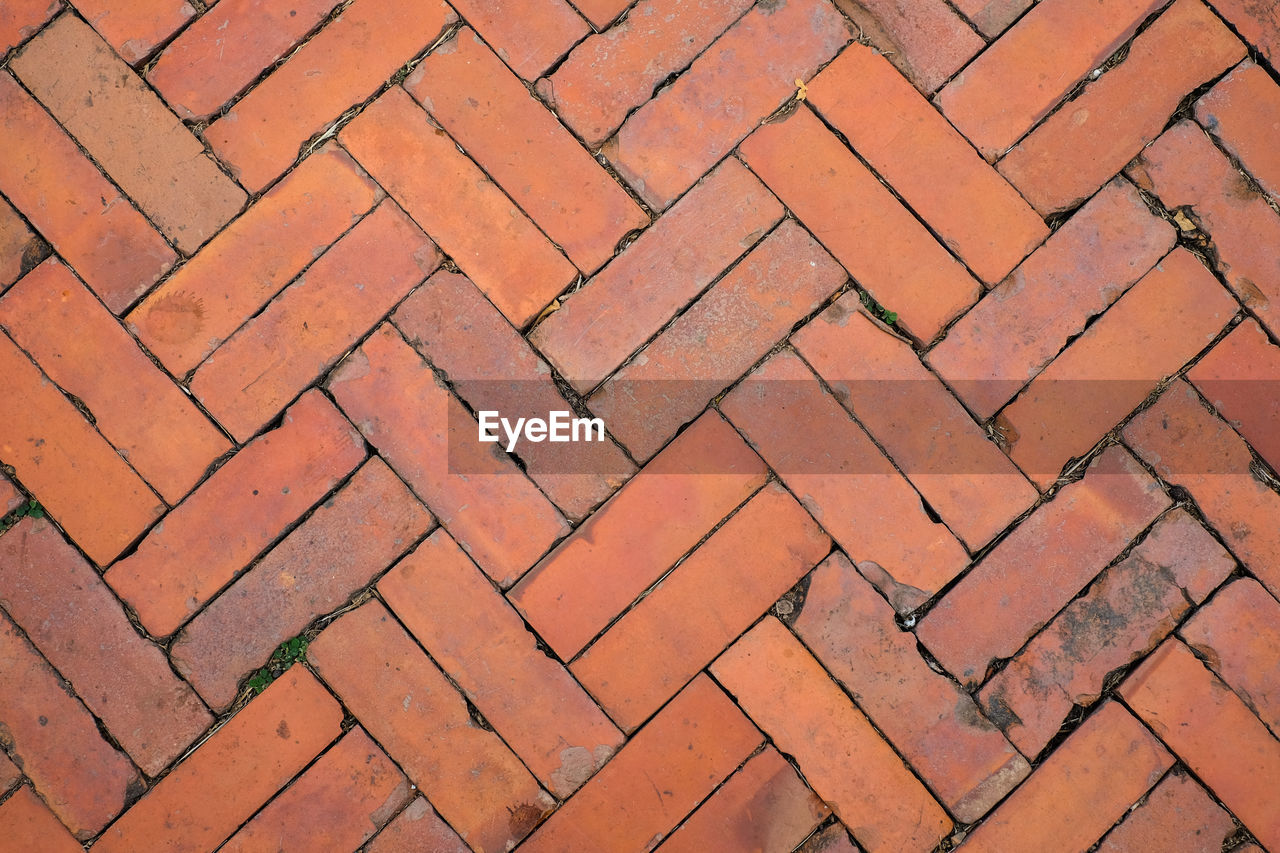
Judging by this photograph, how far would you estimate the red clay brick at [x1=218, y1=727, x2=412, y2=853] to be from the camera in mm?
2098

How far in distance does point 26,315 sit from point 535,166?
1286mm

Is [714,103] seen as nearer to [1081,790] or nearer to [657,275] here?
[657,275]

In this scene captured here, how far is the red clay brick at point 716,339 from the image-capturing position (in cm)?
214

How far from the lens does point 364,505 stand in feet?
7.02

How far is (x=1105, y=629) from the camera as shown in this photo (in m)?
2.11

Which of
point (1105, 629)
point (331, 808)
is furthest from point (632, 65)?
point (331, 808)

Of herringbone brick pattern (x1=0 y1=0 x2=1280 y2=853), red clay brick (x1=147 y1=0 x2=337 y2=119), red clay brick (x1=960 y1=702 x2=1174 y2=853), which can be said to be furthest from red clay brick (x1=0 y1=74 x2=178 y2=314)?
red clay brick (x1=960 y1=702 x2=1174 y2=853)

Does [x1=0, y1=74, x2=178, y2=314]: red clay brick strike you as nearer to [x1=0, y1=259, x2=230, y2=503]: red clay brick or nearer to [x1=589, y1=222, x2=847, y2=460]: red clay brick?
[x1=0, y1=259, x2=230, y2=503]: red clay brick

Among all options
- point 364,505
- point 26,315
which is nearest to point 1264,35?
point 364,505

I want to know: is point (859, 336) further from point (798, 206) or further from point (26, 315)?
point (26, 315)

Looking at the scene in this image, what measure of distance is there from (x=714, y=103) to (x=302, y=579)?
1.51m

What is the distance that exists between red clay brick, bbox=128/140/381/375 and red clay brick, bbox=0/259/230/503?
0.07 m

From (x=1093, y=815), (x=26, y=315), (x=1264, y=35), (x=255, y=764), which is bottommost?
(x=1093, y=815)

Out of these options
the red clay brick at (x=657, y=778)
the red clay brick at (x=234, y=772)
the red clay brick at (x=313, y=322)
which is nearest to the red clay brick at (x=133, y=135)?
the red clay brick at (x=313, y=322)
